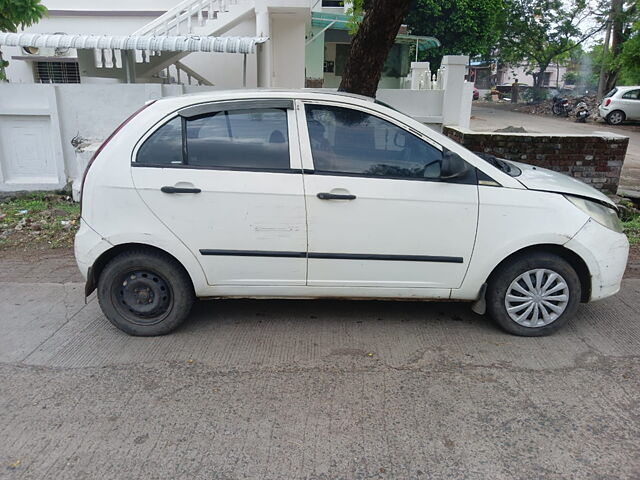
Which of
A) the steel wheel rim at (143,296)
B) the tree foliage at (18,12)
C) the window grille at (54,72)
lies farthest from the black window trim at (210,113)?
the window grille at (54,72)

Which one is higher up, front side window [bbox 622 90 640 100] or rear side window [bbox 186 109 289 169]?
front side window [bbox 622 90 640 100]

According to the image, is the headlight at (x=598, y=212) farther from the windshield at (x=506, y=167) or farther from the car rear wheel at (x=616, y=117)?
the car rear wheel at (x=616, y=117)

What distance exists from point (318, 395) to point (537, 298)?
1.86 m

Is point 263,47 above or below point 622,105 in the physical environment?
above

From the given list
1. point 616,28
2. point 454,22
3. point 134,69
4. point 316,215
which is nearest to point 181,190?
point 316,215

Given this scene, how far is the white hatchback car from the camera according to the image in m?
3.76

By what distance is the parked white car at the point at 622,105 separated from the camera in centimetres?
2114

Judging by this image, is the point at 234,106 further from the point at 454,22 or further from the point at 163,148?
the point at 454,22

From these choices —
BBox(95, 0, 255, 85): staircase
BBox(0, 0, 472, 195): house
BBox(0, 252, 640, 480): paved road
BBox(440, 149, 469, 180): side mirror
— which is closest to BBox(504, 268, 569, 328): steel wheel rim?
BBox(0, 252, 640, 480): paved road

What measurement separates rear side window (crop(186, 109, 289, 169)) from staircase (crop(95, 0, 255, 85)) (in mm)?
7599

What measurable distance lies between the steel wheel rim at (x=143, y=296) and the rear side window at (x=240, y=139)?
3.06 feet

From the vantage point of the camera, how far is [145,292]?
156 inches

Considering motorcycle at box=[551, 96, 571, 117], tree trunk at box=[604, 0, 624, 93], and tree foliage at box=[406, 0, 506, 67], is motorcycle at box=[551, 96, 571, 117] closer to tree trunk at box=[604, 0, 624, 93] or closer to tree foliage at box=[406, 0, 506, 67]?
tree trunk at box=[604, 0, 624, 93]

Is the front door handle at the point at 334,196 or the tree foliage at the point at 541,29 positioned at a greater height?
the tree foliage at the point at 541,29
